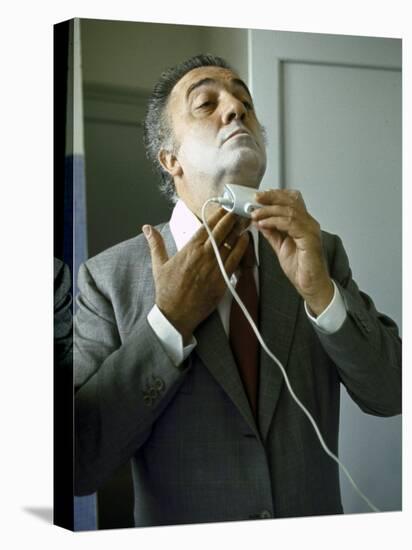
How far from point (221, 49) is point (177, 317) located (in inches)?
24.4

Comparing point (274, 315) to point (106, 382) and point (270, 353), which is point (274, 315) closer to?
point (270, 353)

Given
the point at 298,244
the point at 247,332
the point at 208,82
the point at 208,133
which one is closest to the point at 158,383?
the point at 247,332

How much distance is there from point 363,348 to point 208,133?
63 centimetres

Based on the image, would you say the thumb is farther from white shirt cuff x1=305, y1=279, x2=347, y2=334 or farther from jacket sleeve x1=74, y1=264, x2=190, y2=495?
white shirt cuff x1=305, y1=279, x2=347, y2=334

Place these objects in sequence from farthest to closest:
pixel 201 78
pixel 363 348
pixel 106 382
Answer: pixel 363 348 → pixel 201 78 → pixel 106 382

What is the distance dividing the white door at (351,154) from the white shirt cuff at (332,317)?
12 centimetres

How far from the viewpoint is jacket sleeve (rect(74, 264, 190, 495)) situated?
2309mm

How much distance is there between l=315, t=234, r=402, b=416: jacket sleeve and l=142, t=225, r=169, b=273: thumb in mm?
418

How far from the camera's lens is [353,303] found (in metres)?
2.52

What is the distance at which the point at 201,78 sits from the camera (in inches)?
95.1

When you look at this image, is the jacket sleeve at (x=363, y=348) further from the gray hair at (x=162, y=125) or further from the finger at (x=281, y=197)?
the gray hair at (x=162, y=125)

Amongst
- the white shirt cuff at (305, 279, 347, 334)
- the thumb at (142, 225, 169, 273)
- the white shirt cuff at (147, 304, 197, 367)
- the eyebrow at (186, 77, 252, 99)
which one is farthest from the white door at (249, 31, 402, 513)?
the white shirt cuff at (147, 304, 197, 367)

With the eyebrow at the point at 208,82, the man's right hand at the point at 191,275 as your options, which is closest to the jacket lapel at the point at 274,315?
the man's right hand at the point at 191,275

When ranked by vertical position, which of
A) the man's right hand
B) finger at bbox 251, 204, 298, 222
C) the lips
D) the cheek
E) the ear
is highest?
the lips
